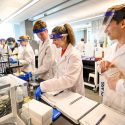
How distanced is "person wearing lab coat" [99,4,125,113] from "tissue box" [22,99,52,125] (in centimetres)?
47

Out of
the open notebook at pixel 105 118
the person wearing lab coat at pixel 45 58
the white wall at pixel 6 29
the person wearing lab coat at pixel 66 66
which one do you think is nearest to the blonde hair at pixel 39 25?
the person wearing lab coat at pixel 45 58

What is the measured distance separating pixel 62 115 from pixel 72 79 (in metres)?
0.39

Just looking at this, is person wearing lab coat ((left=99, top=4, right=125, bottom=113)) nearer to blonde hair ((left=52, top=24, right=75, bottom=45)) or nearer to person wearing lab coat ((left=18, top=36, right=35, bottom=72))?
blonde hair ((left=52, top=24, right=75, bottom=45))

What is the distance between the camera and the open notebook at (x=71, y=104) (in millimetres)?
846

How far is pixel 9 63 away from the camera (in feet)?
7.27

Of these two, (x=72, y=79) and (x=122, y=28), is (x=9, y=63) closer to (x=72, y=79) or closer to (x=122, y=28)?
(x=72, y=79)

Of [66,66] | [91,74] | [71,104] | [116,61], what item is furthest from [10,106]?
[91,74]

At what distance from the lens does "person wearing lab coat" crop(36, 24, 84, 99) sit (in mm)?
1193

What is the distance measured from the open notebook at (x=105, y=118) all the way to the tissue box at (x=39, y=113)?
0.72 feet

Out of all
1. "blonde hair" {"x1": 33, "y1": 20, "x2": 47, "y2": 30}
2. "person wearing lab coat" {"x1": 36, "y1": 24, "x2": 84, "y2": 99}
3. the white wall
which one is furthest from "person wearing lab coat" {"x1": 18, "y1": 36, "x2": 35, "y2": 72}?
the white wall

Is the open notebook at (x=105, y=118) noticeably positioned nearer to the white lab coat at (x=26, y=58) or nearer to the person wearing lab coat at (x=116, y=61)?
the person wearing lab coat at (x=116, y=61)

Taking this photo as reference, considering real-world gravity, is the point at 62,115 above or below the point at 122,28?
below

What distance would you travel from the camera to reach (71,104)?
37.9 inches

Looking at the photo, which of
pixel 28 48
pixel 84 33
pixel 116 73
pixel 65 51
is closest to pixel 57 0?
pixel 28 48
